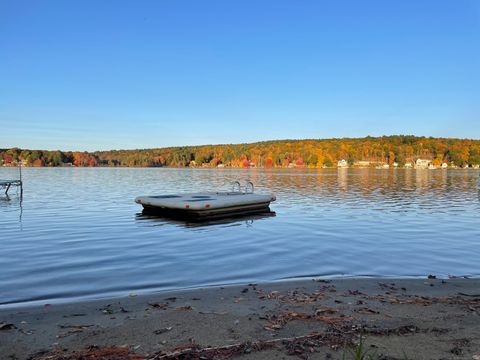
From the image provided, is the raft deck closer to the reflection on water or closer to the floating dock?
the floating dock

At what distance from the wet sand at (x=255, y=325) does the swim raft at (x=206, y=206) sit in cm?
1245

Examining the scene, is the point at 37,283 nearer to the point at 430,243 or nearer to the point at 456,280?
the point at 456,280

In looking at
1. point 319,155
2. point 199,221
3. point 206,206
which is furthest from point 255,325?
point 319,155

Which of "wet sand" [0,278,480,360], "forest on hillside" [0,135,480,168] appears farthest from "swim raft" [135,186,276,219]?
"forest on hillside" [0,135,480,168]

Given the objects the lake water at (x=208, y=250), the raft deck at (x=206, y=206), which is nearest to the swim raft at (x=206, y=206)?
the raft deck at (x=206, y=206)

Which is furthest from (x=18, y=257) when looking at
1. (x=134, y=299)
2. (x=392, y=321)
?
(x=392, y=321)

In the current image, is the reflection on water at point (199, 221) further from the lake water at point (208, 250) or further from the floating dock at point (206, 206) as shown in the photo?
the floating dock at point (206, 206)

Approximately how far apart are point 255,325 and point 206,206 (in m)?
15.0

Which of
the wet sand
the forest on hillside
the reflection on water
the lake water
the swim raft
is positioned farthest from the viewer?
the forest on hillside

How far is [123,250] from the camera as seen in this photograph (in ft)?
42.2

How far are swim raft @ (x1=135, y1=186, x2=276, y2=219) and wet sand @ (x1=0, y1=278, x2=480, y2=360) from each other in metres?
12.5

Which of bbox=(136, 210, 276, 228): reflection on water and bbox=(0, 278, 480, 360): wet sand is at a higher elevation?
bbox=(0, 278, 480, 360): wet sand

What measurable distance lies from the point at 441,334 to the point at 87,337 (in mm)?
4207

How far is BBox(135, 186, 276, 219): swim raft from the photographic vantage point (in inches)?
814
